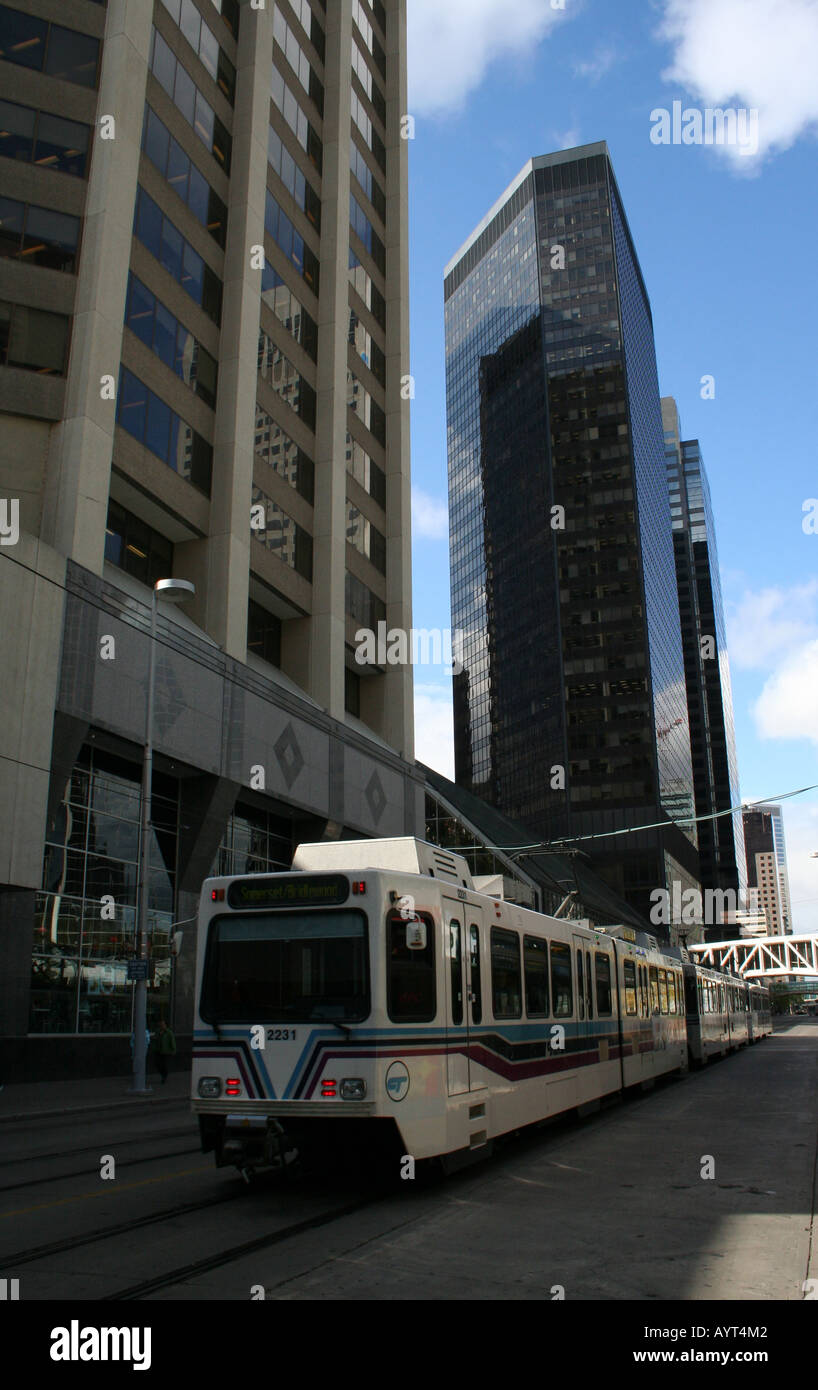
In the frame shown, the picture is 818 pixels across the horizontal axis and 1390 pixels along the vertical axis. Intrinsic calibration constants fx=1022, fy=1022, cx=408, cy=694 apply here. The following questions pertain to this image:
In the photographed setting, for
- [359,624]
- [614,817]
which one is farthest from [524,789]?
[359,624]

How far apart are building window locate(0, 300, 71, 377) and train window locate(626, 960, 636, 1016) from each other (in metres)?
19.6

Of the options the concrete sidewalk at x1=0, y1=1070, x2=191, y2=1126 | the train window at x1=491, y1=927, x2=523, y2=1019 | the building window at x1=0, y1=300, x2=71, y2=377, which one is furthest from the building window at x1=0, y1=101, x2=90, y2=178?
the train window at x1=491, y1=927, x2=523, y2=1019

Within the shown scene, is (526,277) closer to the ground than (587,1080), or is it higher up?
higher up

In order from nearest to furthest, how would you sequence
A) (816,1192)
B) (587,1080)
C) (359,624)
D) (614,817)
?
(816,1192) < (587,1080) < (359,624) < (614,817)

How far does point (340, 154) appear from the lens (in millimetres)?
43156

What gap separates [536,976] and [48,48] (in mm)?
27312

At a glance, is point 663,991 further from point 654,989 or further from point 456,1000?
point 456,1000

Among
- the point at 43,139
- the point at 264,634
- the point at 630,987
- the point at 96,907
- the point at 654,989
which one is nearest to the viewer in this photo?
the point at 630,987

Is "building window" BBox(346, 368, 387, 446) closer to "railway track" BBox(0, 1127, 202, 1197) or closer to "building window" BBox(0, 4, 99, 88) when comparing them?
"building window" BBox(0, 4, 99, 88)

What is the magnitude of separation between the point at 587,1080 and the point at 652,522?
12533 cm

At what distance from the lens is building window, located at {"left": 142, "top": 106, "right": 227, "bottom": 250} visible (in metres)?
30.2

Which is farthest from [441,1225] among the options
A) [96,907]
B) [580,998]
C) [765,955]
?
[765,955]

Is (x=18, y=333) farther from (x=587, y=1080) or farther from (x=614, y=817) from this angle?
(x=614, y=817)

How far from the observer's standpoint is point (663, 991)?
23.2m
